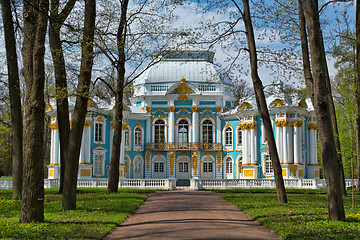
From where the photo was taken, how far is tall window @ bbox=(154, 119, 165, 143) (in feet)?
115

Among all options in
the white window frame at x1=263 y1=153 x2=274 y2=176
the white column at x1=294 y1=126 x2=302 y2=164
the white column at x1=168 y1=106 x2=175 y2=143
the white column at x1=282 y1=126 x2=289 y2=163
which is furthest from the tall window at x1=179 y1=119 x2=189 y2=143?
the white column at x1=294 y1=126 x2=302 y2=164

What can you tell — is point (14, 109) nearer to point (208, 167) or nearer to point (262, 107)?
point (262, 107)

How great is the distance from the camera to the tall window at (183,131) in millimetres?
35156

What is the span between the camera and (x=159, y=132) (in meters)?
35.1

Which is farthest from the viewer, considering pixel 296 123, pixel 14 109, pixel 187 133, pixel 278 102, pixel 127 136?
pixel 187 133

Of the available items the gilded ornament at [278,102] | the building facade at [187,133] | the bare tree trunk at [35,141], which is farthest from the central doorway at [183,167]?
the bare tree trunk at [35,141]

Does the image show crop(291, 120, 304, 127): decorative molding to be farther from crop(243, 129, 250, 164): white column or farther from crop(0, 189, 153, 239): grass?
crop(0, 189, 153, 239): grass

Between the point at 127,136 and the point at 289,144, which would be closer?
the point at 289,144

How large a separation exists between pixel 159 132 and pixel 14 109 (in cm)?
2121

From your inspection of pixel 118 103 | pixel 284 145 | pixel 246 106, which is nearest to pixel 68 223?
pixel 118 103

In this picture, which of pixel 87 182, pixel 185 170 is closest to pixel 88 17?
pixel 87 182

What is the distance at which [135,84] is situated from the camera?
36.5 meters

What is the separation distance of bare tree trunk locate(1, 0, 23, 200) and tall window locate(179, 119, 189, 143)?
21.3 m

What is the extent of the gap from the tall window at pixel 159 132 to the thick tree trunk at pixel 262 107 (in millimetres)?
20758
